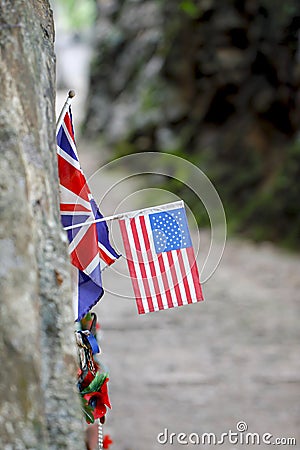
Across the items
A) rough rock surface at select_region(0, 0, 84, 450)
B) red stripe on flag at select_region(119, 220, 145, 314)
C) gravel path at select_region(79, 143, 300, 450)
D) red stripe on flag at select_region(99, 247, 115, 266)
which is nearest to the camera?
rough rock surface at select_region(0, 0, 84, 450)

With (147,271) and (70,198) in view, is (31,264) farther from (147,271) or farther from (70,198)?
(147,271)

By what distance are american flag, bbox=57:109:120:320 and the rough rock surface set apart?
2.16 ft

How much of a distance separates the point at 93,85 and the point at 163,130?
5723 millimetres

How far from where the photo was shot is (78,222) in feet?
10.6

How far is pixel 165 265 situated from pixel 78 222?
1.69 feet

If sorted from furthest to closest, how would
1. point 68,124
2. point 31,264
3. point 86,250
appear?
point 68,124 < point 86,250 < point 31,264

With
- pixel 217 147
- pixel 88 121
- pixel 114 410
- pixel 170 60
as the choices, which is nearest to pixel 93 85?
pixel 88 121

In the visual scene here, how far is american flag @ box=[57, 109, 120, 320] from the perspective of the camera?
3180mm

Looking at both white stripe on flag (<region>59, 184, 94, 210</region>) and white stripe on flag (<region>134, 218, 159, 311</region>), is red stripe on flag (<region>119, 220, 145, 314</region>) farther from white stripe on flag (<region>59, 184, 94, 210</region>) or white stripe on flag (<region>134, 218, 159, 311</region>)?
white stripe on flag (<region>59, 184, 94, 210</region>)

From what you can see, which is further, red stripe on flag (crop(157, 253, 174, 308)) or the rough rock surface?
red stripe on flag (crop(157, 253, 174, 308))

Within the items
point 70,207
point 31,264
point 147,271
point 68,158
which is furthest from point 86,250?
point 31,264

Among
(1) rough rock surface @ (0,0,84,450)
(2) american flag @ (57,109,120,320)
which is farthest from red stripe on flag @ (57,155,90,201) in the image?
(1) rough rock surface @ (0,0,84,450)

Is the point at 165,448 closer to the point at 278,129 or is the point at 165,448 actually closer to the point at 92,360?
the point at 92,360

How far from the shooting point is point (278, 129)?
13.7 meters
